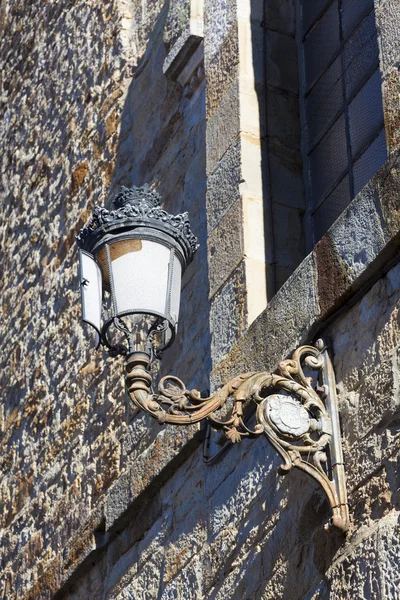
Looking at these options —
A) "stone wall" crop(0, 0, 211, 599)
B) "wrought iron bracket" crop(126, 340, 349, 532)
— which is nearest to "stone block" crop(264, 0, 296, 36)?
"stone wall" crop(0, 0, 211, 599)

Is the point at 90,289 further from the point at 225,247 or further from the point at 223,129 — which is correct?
the point at 223,129

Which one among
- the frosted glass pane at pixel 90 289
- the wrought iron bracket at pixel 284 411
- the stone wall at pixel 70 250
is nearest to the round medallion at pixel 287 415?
the wrought iron bracket at pixel 284 411

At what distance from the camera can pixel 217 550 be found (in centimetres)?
470

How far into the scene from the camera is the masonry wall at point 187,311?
4164 millimetres

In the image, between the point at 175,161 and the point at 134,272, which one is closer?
the point at 134,272

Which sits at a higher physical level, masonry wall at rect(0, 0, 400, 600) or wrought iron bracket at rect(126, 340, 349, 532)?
masonry wall at rect(0, 0, 400, 600)

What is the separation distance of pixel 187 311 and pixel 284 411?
77.0 inches

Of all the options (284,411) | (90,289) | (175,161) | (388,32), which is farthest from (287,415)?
(175,161)

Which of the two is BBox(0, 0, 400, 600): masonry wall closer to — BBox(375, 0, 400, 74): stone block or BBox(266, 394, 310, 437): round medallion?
BBox(375, 0, 400, 74): stone block

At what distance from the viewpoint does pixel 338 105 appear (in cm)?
542

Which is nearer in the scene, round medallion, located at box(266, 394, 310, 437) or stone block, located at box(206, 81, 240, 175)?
round medallion, located at box(266, 394, 310, 437)

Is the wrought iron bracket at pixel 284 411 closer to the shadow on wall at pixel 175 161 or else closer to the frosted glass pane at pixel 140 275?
the frosted glass pane at pixel 140 275

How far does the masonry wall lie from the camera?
13.7ft

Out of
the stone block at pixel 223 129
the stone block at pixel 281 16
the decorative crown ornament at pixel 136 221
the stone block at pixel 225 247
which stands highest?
the stone block at pixel 281 16
